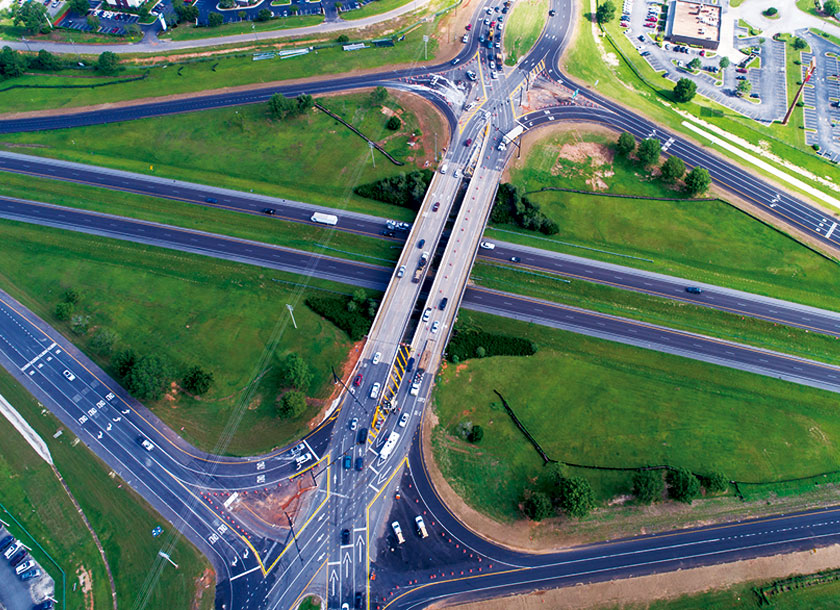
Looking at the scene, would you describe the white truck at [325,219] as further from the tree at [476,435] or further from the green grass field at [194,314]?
the tree at [476,435]

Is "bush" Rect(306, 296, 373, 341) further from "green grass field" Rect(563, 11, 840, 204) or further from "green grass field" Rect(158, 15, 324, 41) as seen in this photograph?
"green grass field" Rect(158, 15, 324, 41)

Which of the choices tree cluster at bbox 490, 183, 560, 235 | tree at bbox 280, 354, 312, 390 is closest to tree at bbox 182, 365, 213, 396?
tree at bbox 280, 354, 312, 390

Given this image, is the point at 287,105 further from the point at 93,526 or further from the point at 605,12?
the point at 605,12

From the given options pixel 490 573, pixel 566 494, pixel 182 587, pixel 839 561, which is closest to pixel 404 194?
pixel 566 494

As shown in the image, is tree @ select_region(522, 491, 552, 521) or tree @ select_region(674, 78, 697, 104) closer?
tree @ select_region(522, 491, 552, 521)

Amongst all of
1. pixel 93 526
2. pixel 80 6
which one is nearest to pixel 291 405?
pixel 93 526

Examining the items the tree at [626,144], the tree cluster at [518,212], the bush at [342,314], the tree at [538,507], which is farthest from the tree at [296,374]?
the tree at [626,144]

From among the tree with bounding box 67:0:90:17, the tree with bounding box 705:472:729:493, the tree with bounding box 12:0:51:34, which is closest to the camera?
the tree with bounding box 705:472:729:493

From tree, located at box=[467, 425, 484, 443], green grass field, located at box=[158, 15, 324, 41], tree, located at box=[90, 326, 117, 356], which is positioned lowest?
tree, located at box=[467, 425, 484, 443]
